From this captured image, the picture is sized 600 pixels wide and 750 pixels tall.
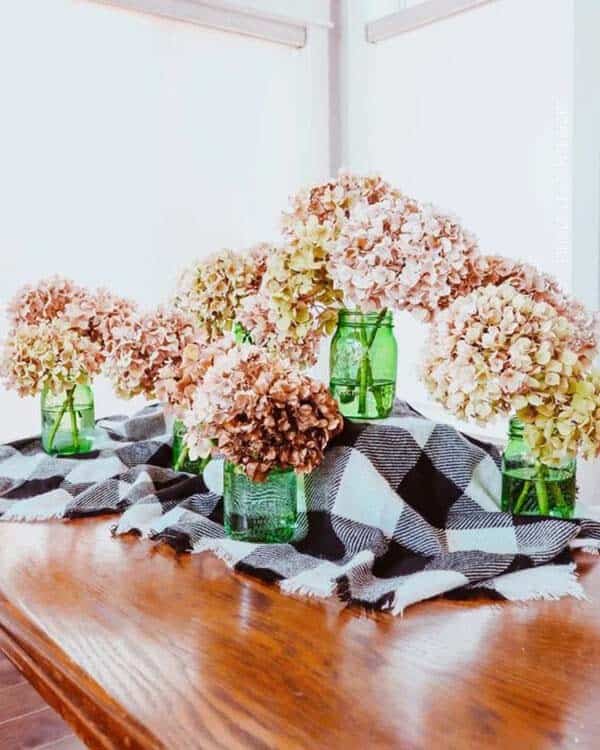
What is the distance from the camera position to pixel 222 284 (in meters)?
1.35

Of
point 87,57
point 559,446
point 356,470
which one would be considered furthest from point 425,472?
point 87,57

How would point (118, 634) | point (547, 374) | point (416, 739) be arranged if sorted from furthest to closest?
1. point (547, 374)
2. point (118, 634)
3. point (416, 739)

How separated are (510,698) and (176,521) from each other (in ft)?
1.92

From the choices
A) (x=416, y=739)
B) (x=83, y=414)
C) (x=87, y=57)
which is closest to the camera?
(x=416, y=739)

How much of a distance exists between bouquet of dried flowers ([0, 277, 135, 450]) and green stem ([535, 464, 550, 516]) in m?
0.69

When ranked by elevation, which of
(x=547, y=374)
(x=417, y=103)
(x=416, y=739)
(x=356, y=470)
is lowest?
(x=416, y=739)

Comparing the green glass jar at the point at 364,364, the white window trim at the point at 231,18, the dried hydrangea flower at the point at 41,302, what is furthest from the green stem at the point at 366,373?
the white window trim at the point at 231,18

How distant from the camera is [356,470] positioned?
3.79 ft

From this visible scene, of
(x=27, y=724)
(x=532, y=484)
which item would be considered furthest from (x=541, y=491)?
(x=27, y=724)

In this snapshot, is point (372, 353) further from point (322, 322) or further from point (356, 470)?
point (356, 470)

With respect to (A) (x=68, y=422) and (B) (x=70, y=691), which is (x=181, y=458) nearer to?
(A) (x=68, y=422)

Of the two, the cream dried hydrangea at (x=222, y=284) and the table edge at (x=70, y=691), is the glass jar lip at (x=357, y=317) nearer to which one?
the cream dried hydrangea at (x=222, y=284)

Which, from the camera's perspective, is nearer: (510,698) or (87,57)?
(510,698)

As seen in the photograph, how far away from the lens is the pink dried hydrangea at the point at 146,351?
1.37 metres
